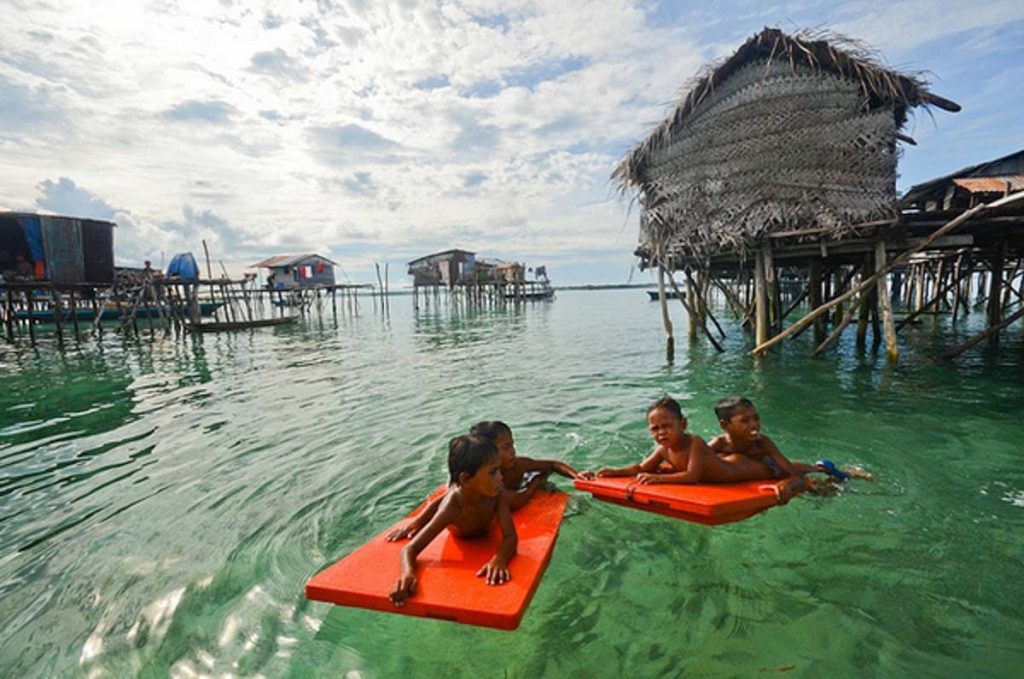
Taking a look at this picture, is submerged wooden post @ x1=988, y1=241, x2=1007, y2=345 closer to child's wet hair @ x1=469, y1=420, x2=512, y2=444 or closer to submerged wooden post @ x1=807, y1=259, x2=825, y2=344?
submerged wooden post @ x1=807, y1=259, x2=825, y2=344

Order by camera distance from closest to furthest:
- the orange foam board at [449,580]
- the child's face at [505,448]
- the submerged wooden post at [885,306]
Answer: the orange foam board at [449,580]
the child's face at [505,448]
the submerged wooden post at [885,306]

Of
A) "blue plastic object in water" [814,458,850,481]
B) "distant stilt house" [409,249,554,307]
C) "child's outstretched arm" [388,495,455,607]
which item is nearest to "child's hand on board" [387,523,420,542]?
"child's outstretched arm" [388,495,455,607]

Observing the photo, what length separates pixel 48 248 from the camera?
22.6 meters

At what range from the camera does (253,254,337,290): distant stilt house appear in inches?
1710

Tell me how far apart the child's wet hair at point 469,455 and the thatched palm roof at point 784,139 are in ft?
33.2

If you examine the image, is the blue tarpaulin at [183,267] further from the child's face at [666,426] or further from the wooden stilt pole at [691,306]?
the child's face at [666,426]

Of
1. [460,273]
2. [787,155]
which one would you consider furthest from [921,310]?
[460,273]

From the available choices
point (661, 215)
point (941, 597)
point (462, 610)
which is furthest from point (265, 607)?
point (661, 215)

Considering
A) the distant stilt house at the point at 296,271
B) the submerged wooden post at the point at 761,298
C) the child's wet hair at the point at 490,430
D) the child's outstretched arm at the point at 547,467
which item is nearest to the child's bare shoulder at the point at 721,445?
the child's outstretched arm at the point at 547,467

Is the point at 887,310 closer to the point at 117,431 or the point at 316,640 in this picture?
the point at 316,640

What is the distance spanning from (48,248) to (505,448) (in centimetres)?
2904

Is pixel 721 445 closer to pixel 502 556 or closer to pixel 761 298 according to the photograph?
pixel 502 556

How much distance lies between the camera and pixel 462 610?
2.59 meters

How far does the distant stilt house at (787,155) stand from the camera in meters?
10.2
